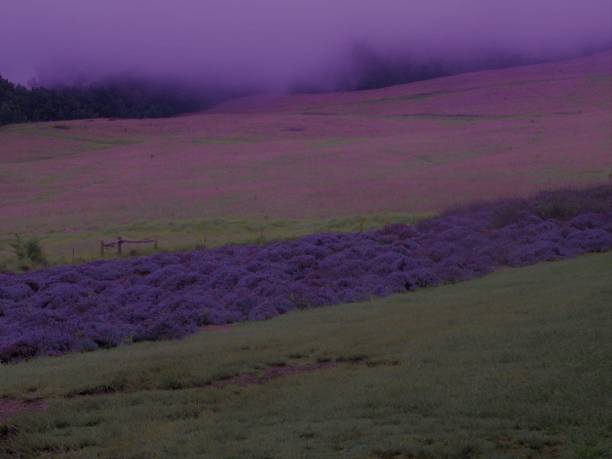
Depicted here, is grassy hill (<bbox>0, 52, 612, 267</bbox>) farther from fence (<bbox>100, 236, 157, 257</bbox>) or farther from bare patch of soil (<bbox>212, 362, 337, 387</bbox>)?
bare patch of soil (<bbox>212, 362, 337, 387</bbox>)

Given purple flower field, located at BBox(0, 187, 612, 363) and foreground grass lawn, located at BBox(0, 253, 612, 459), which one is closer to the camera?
foreground grass lawn, located at BBox(0, 253, 612, 459)

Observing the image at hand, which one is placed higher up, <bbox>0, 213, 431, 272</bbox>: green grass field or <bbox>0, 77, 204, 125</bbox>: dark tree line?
<bbox>0, 77, 204, 125</bbox>: dark tree line

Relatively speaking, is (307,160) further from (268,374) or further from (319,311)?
(268,374)

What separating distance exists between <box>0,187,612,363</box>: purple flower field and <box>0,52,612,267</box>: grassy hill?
283 inches

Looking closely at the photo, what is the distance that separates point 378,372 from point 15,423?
15.4ft

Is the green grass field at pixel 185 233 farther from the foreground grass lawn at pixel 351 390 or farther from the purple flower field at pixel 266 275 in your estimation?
the foreground grass lawn at pixel 351 390

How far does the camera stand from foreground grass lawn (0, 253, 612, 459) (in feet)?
27.5

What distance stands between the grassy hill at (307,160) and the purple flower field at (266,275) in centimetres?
719

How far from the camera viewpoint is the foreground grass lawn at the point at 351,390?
838 centimetres

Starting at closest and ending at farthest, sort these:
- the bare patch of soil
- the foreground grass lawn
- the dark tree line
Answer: the foreground grass lawn
the bare patch of soil
the dark tree line

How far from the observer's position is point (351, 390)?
34.7 feet

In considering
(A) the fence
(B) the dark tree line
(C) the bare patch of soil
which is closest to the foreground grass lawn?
(C) the bare patch of soil

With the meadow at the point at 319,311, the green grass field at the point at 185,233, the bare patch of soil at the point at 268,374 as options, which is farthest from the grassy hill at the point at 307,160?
the bare patch of soil at the point at 268,374

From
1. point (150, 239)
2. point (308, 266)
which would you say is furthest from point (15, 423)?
point (150, 239)
